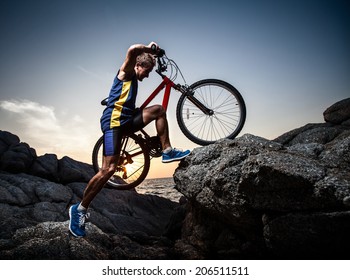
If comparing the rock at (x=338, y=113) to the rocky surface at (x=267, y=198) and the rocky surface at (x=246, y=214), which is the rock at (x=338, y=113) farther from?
the rocky surface at (x=267, y=198)

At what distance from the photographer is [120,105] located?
4281mm

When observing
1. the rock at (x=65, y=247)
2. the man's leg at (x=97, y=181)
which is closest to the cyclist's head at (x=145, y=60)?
the man's leg at (x=97, y=181)

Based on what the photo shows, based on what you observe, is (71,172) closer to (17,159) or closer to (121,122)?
(17,159)

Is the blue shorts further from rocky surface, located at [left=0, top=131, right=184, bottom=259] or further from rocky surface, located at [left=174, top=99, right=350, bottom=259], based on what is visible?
rocky surface, located at [left=0, top=131, right=184, bottom=259]

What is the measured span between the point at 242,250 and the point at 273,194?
5.17ft

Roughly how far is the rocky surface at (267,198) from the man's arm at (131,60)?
7.03ft

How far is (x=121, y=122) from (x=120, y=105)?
0.33m

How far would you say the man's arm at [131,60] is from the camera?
3.81 metres

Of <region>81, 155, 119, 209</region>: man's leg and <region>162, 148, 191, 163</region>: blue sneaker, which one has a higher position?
<region>162, 148, 191, 163</region>: blue sneaker

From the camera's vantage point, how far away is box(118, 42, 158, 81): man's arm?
381 cm

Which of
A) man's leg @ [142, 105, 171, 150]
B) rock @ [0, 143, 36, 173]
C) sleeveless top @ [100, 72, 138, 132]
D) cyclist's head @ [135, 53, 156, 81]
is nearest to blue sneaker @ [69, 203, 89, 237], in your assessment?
sleeveless top @ [100, 72, 138, 132]

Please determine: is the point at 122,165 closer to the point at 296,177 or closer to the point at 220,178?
the point at 220,178

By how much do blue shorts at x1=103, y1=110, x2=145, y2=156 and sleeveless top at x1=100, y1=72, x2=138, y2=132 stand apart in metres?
0.08

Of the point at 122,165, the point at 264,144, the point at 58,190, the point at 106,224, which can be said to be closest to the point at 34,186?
the point at 58,190
